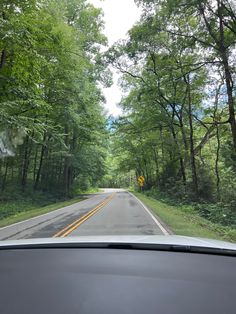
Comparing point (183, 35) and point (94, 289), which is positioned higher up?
point (183, 35)

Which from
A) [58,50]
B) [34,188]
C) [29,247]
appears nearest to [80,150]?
[34,188]

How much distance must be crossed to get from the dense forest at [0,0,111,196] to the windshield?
0.25ft

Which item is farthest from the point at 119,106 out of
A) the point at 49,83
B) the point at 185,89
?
the point at 49,83

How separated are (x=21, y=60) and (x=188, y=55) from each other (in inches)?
544

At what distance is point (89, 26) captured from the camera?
101ft

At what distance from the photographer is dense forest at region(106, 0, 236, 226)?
51.1 ft

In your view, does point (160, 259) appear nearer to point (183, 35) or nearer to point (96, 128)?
point (183, 35)

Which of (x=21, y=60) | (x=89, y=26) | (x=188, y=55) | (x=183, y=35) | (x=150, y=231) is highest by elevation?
(x=89, y=26)

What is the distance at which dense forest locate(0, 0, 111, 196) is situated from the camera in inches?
450

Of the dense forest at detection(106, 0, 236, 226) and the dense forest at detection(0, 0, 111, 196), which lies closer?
the dense forest at detection(0, 0, 111, 196)

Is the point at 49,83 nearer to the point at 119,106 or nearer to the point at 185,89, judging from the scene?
the point at 185,89

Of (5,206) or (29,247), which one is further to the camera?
(5,206)

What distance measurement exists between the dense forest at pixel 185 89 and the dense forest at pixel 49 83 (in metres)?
3.55

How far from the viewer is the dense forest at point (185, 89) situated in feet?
51.1
